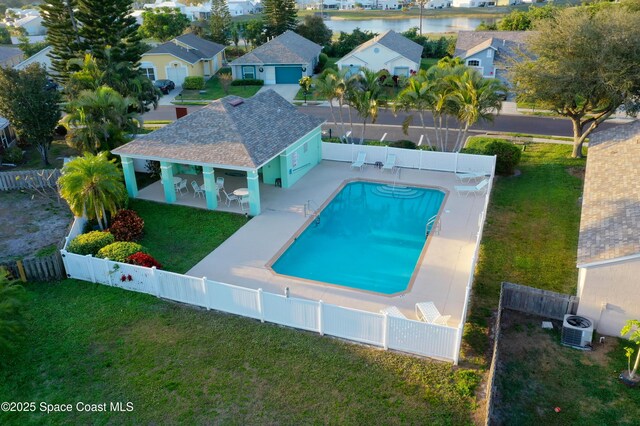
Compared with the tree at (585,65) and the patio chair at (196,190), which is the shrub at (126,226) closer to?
the patio chair at (196,190)

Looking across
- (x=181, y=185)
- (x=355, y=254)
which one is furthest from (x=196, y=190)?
(x=355, y=254)

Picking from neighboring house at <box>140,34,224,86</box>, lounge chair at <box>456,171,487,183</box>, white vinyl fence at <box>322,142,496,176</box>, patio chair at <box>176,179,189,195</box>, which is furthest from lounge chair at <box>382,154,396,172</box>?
neighboring house at <box>140,34,224,86</box>

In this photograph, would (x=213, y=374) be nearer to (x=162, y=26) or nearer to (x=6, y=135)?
(x=6, y=135)

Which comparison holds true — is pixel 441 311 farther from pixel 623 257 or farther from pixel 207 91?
pixel 207 91

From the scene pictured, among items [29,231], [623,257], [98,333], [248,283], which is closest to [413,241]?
[248,283]

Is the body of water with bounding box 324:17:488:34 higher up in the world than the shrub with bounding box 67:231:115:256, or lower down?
higher up

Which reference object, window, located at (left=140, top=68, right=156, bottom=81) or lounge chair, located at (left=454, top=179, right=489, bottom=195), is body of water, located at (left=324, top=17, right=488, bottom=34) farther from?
lounge chair, located at (left=454, top=179, right=489, bottom=195)
